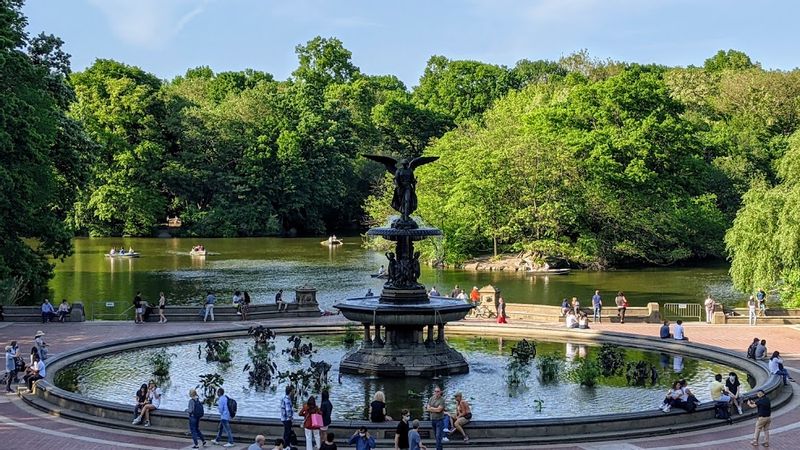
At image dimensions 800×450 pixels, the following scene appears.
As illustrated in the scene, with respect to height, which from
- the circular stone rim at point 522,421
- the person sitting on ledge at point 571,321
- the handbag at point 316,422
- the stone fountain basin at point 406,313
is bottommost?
the circular stone rim at point 522,421

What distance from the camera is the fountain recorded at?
29750 mm

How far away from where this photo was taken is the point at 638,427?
23.3 metres

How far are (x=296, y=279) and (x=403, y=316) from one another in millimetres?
38457

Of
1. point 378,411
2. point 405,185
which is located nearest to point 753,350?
point 405,185

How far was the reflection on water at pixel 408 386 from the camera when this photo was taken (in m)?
25.8

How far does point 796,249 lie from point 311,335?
22826 millimetres

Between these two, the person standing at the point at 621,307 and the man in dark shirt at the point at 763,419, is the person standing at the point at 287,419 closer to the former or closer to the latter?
the man in dark shirt at the point at 763,419

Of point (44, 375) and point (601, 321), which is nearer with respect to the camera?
point (44, 375)

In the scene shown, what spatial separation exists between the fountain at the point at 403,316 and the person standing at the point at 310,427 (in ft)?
26.0

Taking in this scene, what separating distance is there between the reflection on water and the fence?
15.8 metres

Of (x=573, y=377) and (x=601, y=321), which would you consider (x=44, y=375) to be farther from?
(x=601, y=321)

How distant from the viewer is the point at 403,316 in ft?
97.4

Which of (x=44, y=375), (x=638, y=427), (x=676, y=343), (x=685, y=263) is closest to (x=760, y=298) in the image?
(x=676, y=343)

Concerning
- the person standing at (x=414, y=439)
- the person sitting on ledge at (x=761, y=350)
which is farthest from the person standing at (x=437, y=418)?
the person sitting on ledge at (x=761, y=350)
